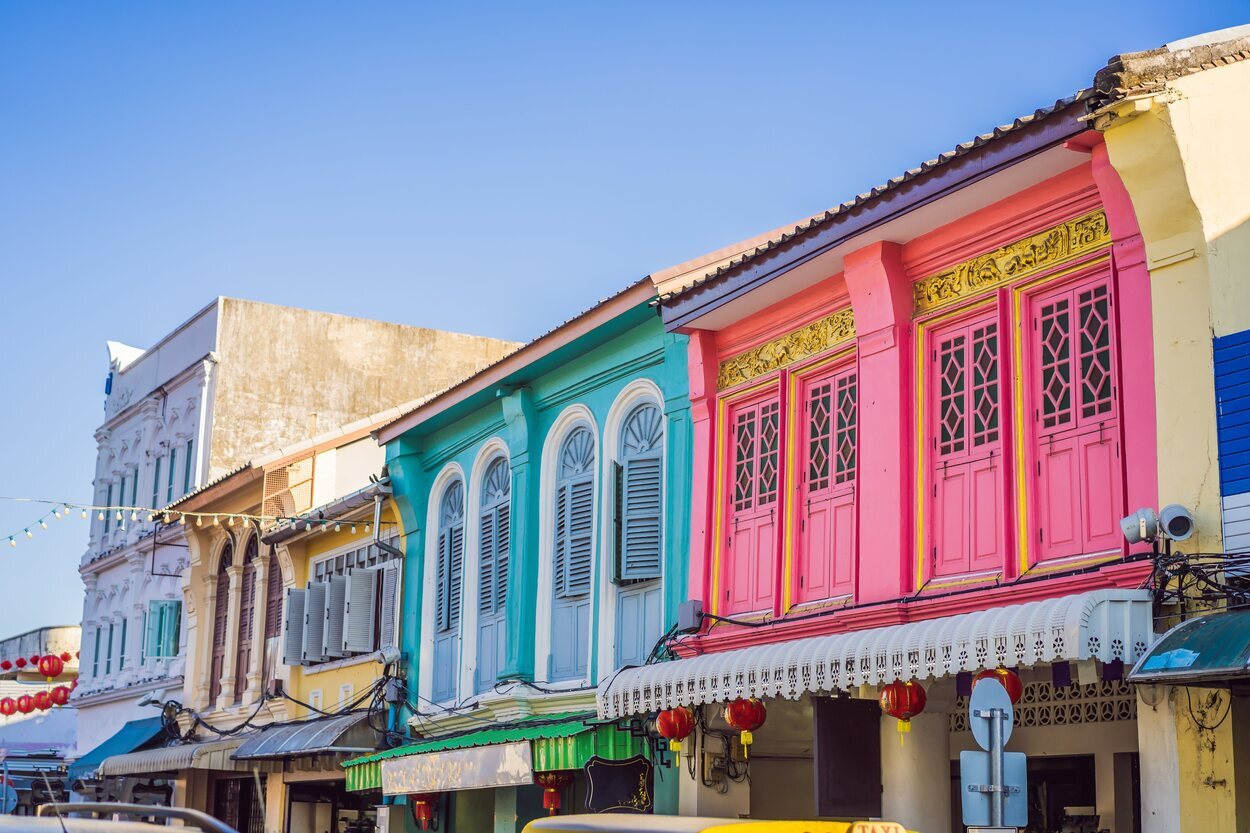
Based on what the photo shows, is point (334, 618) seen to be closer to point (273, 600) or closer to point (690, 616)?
point (273, 600)

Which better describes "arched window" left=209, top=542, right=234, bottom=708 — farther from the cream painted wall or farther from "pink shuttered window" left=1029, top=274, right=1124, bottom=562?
the cream painted wall

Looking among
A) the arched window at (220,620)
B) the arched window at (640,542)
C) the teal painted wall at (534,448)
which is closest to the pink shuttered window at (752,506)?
the teal painted wall at (534,448)

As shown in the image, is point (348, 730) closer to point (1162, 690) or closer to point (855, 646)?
point (855, 646)

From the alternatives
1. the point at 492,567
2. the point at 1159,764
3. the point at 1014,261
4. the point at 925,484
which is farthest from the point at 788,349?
the point at 492,567

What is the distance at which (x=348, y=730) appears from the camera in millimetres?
20234

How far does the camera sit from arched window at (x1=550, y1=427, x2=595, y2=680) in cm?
1641

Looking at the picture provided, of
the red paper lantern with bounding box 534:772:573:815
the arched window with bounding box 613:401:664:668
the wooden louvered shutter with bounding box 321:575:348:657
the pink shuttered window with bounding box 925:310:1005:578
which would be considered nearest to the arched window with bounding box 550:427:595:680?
the arched window with bounding box 613:401:664:668

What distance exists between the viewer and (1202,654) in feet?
28.0

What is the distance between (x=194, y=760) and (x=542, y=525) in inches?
377

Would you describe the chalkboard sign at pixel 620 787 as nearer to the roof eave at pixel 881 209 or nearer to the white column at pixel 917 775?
the white column at pixel 917 775

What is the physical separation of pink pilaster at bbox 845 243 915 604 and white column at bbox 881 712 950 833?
1.07 metres

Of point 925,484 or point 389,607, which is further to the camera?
point 389,607

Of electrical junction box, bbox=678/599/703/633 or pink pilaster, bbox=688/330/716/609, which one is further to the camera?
pink pilaster, bbox=688/330/716/609

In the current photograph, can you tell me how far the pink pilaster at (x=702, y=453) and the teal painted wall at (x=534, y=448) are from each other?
234 millimetres
